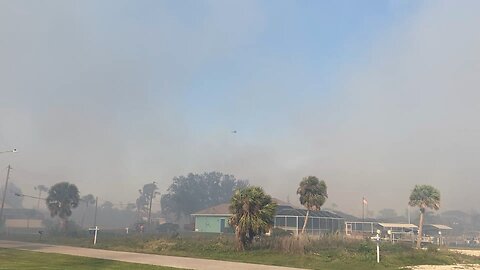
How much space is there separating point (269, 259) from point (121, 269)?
13.9 m

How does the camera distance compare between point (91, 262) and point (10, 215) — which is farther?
point (10, 215)

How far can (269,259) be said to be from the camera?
3281cm

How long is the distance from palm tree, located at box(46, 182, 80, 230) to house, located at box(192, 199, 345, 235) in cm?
2475

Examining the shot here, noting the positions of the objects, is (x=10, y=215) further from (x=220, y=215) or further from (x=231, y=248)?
(x=231, y=248)

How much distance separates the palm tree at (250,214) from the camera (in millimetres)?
37469

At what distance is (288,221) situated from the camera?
2680 inches

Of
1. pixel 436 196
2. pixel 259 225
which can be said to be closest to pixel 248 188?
A: pixel 259 225

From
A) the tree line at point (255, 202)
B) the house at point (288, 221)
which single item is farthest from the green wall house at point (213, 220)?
the tree line at point (255, 202)

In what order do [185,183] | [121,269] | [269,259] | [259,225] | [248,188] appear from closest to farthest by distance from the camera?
[121,269] → [269,259] → [259,225] → [248,188] → [185,183]

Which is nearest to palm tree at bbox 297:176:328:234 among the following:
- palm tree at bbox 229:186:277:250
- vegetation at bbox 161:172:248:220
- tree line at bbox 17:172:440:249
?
tree line at bbox 17:172:440:249

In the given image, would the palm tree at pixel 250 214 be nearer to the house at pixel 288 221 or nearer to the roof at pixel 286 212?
the house at pixel 288 221

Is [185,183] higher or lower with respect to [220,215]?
higher

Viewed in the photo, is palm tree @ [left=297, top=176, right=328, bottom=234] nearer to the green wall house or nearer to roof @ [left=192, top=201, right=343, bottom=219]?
roof @ [left=192, top=201, right=343, bottom=219]

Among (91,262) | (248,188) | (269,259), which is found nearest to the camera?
(91,262)
